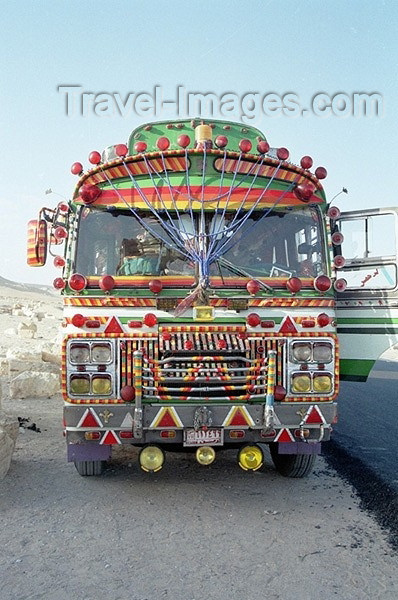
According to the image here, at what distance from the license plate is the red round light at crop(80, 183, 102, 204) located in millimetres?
2220

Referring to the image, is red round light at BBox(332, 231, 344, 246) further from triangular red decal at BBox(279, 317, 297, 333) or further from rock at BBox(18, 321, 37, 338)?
rock at BBox(18, 321, 37, 338)

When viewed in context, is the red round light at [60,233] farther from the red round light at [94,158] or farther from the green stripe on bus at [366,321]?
the green stripe on bus at [366,321]

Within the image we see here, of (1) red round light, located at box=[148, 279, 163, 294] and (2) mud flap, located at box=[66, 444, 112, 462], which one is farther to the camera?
(2) mud flap, located at box=[66, 444, 112, 462]

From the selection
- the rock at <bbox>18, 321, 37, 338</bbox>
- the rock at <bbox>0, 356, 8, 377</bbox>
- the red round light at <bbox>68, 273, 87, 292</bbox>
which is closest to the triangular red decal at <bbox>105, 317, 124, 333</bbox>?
the red round light at <bbox>68, 273, 87, 292</bbox>

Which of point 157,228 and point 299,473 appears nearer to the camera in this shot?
point 157,228

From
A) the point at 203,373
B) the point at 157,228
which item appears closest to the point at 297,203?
the point at 157,228

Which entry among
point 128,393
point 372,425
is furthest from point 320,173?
point 372,425

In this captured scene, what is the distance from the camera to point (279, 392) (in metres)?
4.61

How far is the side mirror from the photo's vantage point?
16.5ft

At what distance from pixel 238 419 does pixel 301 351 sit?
2.63 feet

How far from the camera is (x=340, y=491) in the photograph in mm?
5137

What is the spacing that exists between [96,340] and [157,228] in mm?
→ 1188

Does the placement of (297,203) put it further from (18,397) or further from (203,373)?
(18,397)

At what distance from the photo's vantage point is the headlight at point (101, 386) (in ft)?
14.7
